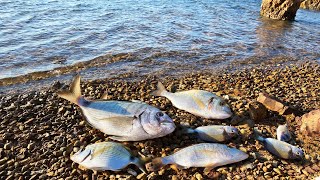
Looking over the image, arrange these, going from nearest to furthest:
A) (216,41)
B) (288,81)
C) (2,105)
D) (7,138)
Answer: (7,138) → (2,105) → (288,81) → (216,41)

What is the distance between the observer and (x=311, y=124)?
17.2 feet

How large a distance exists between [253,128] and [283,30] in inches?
435

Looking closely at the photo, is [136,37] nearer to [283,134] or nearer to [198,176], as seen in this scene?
[283,134]

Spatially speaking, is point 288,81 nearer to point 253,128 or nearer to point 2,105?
point 253,128

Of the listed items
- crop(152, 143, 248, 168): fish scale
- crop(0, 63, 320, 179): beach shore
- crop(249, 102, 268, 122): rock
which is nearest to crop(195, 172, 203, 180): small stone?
crop(0, 63, 320, 179): beach shore

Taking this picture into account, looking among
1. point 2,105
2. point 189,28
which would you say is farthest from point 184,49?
point 2,105

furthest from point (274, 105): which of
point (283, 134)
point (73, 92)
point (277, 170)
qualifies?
point (73, 92)

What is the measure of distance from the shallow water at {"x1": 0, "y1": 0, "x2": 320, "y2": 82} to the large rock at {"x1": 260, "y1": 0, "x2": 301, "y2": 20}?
1.23 meters

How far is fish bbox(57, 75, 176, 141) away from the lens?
459 cm

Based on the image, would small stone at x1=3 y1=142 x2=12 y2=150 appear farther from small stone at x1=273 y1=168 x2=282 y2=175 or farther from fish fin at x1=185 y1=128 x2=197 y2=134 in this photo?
small stone at x1=273 y1=168 x2=282 y2=175

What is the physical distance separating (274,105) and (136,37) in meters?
6.49

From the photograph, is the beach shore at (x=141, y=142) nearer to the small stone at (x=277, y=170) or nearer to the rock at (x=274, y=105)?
the small stone at (x=277, y=170)

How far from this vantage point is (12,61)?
849cm

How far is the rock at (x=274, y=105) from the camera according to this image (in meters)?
5.86
